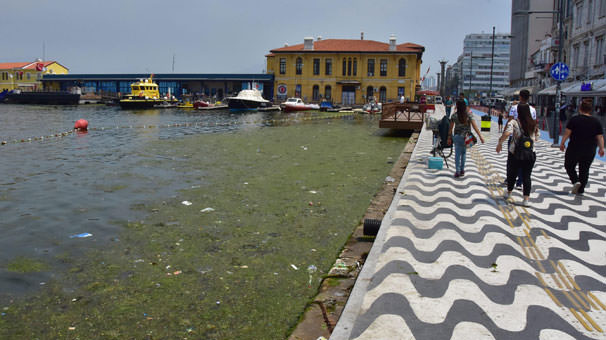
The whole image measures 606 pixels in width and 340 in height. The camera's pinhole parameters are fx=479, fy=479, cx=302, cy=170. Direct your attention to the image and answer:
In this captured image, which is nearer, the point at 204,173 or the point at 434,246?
the point at 434,246

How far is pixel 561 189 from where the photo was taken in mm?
9156

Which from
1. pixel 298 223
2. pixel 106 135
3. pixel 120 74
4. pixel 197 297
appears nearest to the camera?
pixel 197 297

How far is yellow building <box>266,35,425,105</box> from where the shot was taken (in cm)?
6569

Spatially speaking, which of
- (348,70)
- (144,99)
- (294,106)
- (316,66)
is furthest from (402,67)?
(144,99)

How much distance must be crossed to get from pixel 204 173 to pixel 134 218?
4616 millimetres

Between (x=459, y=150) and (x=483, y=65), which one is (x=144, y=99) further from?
(x=483, y=65)

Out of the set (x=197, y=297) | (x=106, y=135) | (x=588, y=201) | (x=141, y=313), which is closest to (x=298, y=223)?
(x=197, y=297)

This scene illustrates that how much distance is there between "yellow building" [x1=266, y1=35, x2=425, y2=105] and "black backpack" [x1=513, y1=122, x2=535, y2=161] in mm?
59647

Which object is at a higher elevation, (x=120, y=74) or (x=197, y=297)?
(x=120, y=74)

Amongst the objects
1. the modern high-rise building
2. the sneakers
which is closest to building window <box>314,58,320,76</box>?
the sneakers

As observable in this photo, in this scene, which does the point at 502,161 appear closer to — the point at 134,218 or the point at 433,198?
the point at 433,198

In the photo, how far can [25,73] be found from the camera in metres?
90.1

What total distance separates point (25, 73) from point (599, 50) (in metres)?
93.5

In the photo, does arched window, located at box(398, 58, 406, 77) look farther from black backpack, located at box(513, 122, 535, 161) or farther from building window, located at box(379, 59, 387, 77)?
black backpack, located at box(513, 122, 535, 161)
